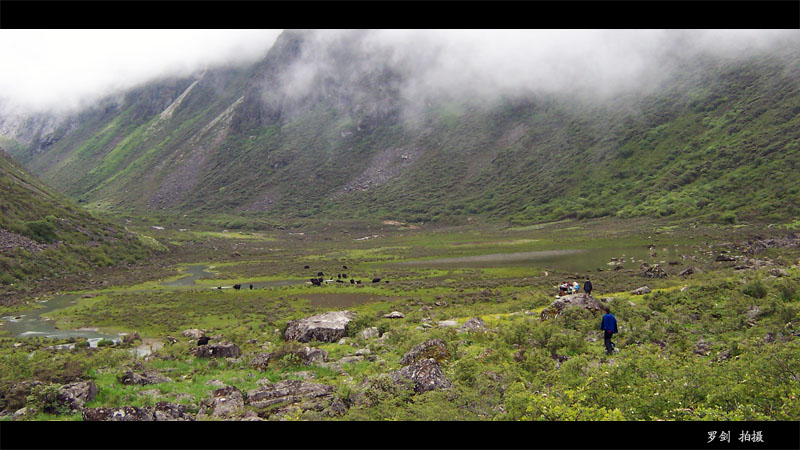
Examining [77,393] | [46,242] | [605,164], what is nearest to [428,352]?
[77,393]

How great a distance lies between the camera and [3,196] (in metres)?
69.8

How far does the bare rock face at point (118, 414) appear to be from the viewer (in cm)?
1298

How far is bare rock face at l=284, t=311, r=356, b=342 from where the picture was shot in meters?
25.6

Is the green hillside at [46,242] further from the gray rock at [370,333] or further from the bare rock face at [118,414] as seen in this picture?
the bare rock face at [118,414]

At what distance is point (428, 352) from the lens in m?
18.2

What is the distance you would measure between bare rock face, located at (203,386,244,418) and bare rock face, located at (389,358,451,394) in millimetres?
5214

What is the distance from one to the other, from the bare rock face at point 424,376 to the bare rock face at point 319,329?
10.7 meters

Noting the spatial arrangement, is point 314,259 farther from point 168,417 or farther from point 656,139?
point 656,139

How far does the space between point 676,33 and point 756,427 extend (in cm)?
21459

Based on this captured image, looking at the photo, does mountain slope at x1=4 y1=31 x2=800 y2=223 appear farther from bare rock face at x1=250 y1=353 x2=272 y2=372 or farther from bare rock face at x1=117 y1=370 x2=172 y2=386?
bare rock face at x1=117 y1=370 x2=172 y2=386

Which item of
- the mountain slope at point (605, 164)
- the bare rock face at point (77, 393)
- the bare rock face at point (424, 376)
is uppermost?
the mountain slope at point (605, 164)

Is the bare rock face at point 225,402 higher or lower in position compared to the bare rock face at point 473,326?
lower

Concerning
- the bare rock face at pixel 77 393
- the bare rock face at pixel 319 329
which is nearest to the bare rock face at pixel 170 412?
the bare rock face at pixel 77 393

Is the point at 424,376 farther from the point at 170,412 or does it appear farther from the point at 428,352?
the point at 170,412
